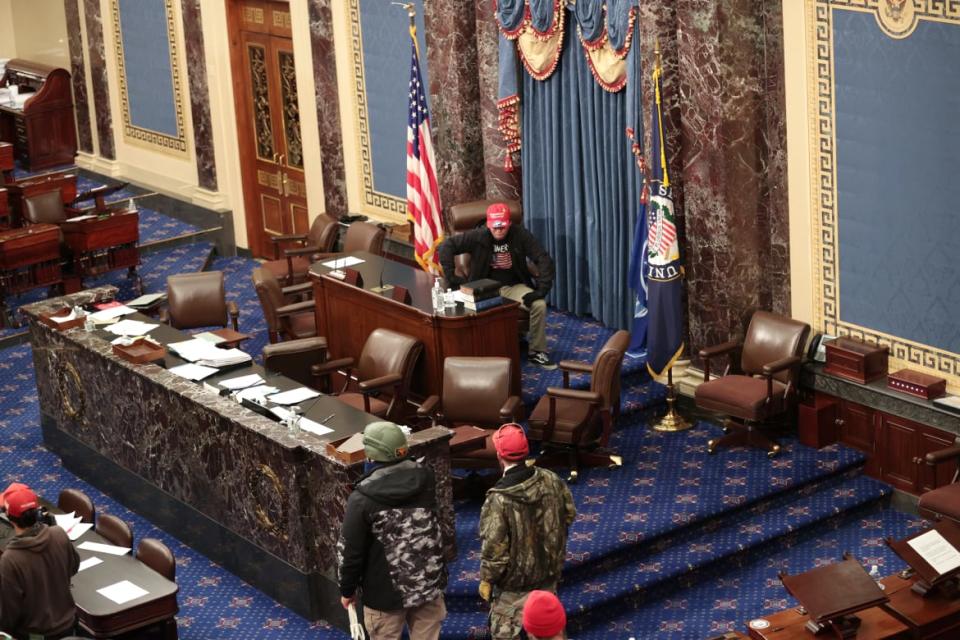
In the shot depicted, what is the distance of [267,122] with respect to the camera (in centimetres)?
1564

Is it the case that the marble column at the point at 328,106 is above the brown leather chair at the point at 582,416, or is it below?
above

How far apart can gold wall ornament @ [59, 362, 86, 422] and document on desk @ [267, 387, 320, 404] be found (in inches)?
79.1

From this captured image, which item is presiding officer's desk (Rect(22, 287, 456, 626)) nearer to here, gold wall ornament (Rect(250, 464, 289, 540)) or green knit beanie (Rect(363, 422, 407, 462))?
gold wall ornament (Rect(250, 464, 289, 540))

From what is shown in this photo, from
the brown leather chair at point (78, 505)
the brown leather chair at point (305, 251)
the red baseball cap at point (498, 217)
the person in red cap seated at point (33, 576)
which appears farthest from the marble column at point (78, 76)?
the person in red cap seated at point (33, 576)

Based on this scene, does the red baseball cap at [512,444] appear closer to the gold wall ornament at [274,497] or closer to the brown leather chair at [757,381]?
the gold wall ornament at [274,497]

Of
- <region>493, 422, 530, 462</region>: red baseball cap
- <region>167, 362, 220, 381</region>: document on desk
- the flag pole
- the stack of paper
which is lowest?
the flag pole

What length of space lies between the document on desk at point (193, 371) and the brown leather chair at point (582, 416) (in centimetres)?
209

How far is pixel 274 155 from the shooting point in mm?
15648

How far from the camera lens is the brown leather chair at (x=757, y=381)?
10305 mm

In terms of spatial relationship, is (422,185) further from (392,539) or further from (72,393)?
(392,539)

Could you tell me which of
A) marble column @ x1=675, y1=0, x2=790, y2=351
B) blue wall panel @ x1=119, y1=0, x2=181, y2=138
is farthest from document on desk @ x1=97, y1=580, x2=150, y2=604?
blue wall panel @ x1=119, y1=0, x2=181, y2=138

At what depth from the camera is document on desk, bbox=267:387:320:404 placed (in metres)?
9.62

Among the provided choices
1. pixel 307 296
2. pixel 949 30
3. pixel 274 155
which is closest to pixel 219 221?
pixel 274 155

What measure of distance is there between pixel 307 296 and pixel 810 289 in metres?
4.41
